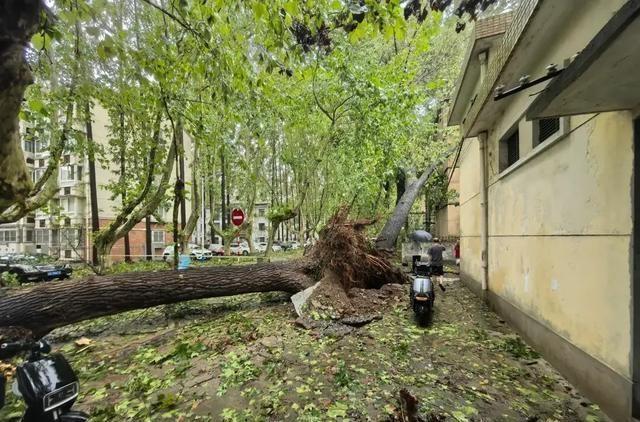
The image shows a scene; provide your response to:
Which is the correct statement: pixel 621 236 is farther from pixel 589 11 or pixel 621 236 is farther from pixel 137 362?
pixel 137 362

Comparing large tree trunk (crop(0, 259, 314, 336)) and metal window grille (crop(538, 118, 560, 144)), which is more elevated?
metal window grille (crop(538, 118, 560, 144))

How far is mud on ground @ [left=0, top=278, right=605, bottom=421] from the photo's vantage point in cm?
322

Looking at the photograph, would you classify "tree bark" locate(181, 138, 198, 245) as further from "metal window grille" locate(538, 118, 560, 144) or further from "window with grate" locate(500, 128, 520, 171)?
"metal window grille" locate(538, 118, 560, 144)

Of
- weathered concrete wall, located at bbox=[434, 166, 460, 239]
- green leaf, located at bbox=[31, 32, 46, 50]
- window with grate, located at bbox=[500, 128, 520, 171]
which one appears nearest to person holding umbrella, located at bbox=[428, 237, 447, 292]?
window with grate, located at bbox=[500, 128, 520, 171]

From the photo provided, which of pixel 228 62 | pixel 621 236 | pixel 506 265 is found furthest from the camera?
pixel 506 265

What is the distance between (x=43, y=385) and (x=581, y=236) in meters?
4.98

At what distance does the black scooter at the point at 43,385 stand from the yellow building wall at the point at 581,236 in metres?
4.46

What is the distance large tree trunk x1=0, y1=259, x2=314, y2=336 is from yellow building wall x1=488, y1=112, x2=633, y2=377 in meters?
4.68

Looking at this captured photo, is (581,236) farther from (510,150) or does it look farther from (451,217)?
Result: (451,217)

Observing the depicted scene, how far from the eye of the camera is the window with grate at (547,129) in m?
4.30

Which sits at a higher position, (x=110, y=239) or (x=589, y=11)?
(x=589, y=11)

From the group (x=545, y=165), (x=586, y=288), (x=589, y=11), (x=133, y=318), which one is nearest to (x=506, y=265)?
(x=545, y=165)

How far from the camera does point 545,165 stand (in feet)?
14.4

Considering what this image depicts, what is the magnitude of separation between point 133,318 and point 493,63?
868 centimetres
